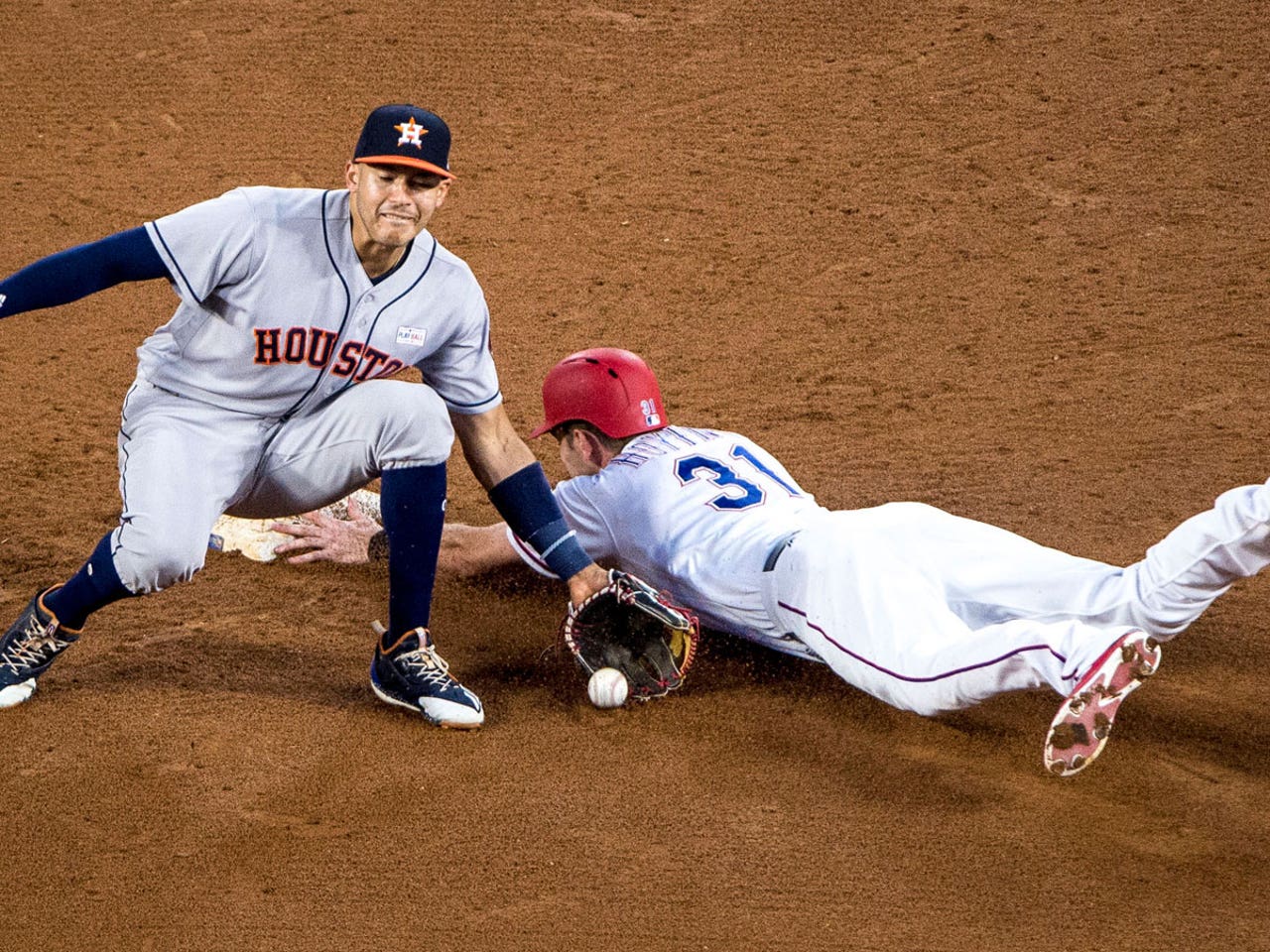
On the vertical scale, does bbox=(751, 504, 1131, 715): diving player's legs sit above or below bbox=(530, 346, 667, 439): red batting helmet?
below

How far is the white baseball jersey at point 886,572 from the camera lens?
3354mm

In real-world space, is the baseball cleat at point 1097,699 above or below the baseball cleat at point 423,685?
above

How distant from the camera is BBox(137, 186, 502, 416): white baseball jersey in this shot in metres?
3.57

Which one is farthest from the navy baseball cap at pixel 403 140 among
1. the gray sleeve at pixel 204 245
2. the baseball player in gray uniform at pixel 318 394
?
the gray sleeve at pixel 204 245

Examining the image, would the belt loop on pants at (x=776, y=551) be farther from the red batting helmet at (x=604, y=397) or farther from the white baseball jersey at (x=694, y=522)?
the red batting helmet at (x=604, y=397)

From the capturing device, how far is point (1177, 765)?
3.58 m

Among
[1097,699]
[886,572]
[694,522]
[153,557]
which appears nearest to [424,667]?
[153,557]

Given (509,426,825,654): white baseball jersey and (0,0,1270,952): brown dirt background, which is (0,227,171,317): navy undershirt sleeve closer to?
(0,0,1270,952): brown dirt background

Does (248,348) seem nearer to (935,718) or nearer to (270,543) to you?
(270,543)

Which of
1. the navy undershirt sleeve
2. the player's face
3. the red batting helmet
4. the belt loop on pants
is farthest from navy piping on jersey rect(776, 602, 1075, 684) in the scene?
the navy undershirt sleeve

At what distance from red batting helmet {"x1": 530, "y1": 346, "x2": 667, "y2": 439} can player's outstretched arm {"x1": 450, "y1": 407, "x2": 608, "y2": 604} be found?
0.44m

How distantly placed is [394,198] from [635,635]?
1.33 meters

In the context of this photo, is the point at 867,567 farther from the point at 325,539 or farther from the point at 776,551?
the point at 325,539

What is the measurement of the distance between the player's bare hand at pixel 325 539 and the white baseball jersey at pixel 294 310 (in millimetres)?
986
